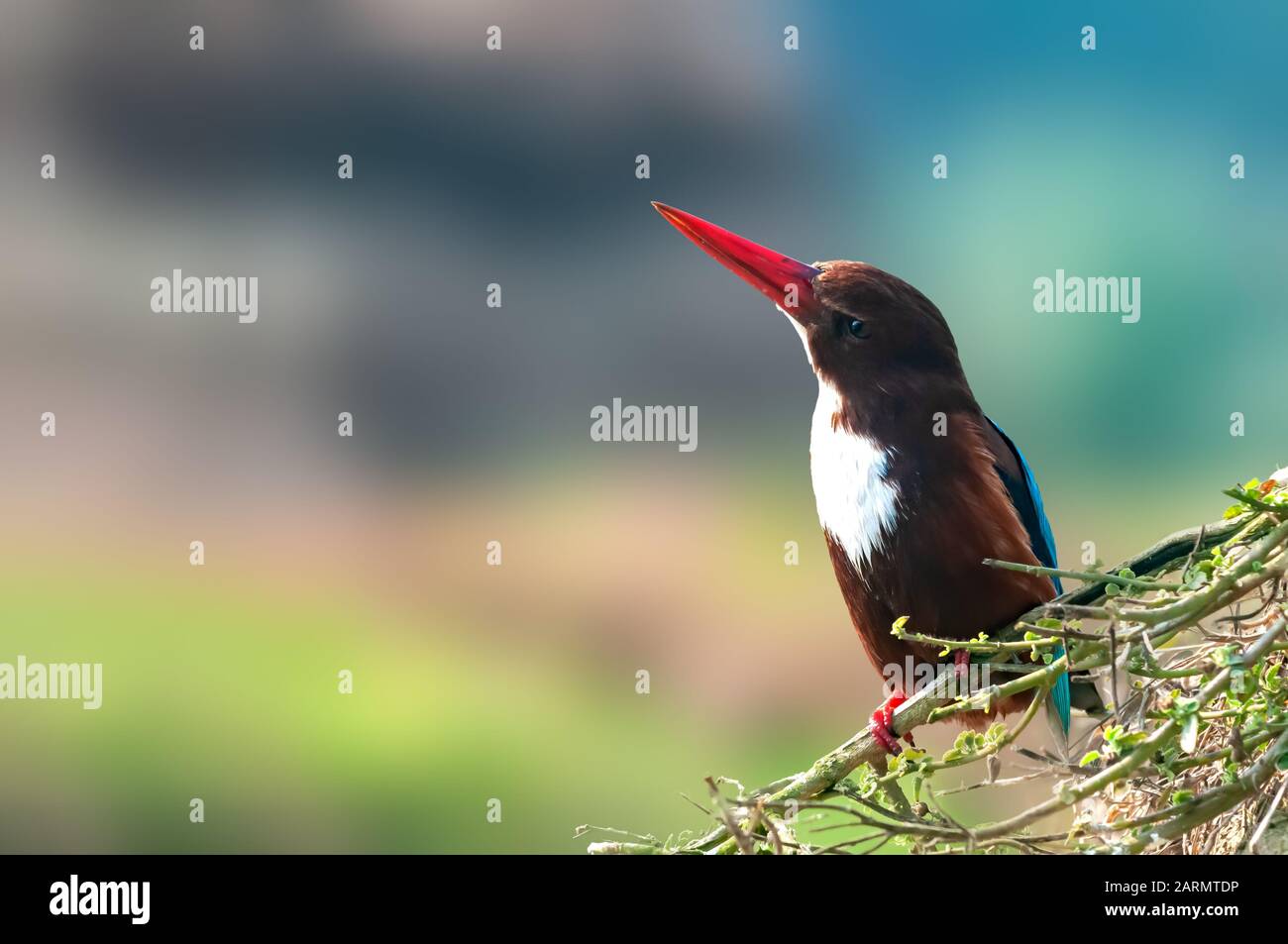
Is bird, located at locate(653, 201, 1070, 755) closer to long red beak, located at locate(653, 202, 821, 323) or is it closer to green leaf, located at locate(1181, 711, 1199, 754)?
long red beak, located at locate(653, 202, 821, 323)

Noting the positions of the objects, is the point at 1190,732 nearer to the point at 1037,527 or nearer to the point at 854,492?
the point at 854,492

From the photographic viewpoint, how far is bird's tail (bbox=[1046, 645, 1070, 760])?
1970 millimetres

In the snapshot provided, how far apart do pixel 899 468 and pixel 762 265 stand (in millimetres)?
457

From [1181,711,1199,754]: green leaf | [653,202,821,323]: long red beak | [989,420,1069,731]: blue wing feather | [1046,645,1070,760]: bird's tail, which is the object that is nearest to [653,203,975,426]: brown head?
[653,202,821,323]: long red beak

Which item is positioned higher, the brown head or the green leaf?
the brown head

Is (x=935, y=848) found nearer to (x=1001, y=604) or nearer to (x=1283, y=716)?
(x=1283, y=716)

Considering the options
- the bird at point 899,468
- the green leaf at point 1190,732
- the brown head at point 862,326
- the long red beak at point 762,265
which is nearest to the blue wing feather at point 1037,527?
the bird at point 899,468

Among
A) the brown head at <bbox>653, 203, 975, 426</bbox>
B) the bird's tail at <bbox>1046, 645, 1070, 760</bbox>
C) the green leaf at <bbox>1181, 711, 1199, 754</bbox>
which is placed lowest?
the bird's tail at <bbox>1046, 645, 1070, 760</bbox>

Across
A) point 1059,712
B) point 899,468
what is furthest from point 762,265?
point 1059,712

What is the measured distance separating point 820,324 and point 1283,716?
3.64 feet

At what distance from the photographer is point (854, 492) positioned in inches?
83.7

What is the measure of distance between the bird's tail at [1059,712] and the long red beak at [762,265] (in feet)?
2.53

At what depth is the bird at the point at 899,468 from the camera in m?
2.07

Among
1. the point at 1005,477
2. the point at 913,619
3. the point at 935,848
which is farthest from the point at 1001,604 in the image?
the point at 935,848
